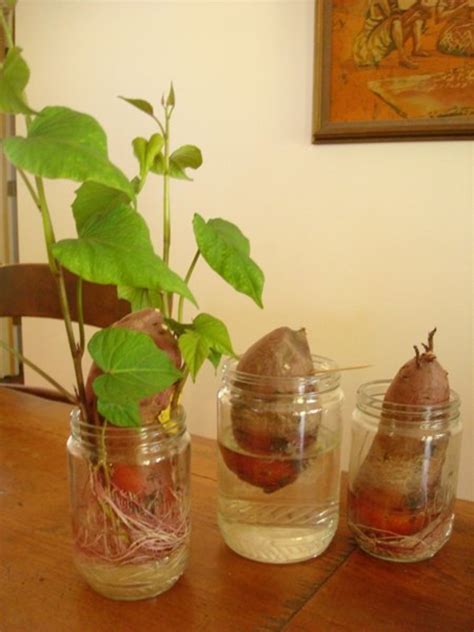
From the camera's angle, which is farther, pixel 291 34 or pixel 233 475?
pixel 291 34

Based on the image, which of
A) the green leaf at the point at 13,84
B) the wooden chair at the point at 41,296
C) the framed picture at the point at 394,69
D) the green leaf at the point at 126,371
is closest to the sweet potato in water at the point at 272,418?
the green leaf at the point at 126,371

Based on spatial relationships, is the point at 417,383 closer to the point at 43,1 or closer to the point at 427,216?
the point at 427,216

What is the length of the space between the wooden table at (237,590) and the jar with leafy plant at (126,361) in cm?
3

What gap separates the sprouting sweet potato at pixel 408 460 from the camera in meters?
0.53

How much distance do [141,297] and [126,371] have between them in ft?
0.36

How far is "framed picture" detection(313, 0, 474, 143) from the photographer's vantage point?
1155mm

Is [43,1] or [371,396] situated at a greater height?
[43,1]

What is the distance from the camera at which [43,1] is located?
1.81 m

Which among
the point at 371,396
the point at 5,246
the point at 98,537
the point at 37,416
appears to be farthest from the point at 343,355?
the point at 5,246

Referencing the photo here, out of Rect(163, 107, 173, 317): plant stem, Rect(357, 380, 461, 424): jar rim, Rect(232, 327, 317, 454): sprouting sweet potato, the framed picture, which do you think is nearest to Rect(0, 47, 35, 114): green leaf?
Rect(163, 107, 173, 317): plant stem

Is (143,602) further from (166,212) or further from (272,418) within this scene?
(166,212)

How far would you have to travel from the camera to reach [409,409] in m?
0.53

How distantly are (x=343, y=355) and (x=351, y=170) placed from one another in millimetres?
407

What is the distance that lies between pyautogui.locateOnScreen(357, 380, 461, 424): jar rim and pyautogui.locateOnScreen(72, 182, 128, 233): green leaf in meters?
0.28
